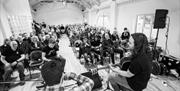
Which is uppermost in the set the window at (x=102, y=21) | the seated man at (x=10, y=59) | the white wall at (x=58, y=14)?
the white wall at (x=58, y=14)

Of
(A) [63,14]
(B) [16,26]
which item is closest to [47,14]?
(A) [63,14]

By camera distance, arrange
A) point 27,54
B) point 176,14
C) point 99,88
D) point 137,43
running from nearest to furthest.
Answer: point 137,43 → point 99,88 → point 176,14 → point 27,54

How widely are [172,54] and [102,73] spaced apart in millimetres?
2415

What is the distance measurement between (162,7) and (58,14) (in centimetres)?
1377

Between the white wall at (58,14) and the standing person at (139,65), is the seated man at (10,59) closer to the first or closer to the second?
the standing person at (139,65)

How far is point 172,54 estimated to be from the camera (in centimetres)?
347

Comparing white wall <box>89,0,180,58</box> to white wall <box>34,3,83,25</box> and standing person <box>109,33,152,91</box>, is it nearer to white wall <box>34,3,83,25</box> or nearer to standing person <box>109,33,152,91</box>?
standing person <box>109,33,152,91</box>

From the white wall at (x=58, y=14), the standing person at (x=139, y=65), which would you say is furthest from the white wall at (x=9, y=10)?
the white wall at (x=58, y=14)

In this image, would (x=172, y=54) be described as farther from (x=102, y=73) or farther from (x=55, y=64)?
(x=55, y=64)

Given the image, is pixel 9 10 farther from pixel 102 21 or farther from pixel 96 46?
pixel 102 21

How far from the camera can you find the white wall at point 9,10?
4363 millimetres

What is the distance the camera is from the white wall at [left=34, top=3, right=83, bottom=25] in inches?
574

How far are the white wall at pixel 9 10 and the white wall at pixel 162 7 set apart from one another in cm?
581

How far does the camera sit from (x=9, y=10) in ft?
17.0
